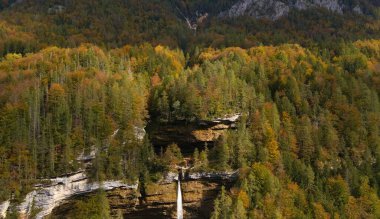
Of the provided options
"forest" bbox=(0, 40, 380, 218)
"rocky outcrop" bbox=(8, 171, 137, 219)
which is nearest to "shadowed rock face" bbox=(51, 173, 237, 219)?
"forest" bbox=(0, 40, 380, 218)

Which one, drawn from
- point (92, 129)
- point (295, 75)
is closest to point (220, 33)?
point (295, 75)

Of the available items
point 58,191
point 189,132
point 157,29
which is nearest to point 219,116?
point 189,132

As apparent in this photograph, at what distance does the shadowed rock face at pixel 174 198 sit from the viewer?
7725cm

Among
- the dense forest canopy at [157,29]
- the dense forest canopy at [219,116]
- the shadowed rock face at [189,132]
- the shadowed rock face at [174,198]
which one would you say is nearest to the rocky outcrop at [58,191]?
the dense forest canopy at [219,116]

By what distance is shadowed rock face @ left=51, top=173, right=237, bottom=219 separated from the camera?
3041 inches

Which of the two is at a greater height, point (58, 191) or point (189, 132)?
point (189, 132)

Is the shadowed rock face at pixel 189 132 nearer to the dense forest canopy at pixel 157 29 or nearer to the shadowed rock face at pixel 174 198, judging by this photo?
the shadowed rock face at pixel 174 198

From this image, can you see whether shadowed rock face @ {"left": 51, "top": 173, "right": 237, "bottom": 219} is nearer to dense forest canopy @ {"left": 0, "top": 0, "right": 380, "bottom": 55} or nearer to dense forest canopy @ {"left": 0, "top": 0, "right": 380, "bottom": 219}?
dense forest canopy @ {"left": 0, "top": 0, "right": 380, "bottom": 219}

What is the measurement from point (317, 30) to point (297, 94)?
282 feet

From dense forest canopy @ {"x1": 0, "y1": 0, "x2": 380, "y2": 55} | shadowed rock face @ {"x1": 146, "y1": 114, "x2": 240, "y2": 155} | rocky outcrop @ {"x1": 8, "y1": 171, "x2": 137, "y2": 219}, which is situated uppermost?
dense forest canopy @ {"x1": 0, "y1": 0, "x2": 380, "y2": 55}

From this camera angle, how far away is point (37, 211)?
228ft

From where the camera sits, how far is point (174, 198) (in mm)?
78750

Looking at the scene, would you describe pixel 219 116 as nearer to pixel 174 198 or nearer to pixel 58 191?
pixel 174 198

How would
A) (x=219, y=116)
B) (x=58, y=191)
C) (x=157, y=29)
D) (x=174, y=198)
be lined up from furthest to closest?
1. (x=157, y=29)
2. (x=219, y=116)
3. (x=174, y=198)
4. (x=58, y=191)
